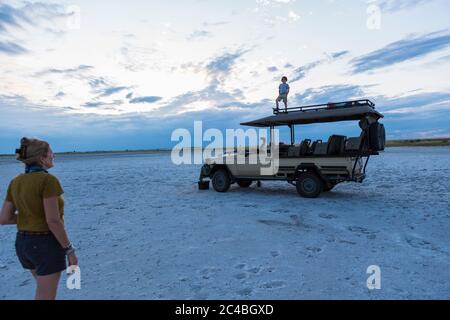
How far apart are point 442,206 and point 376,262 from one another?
506 centimetres

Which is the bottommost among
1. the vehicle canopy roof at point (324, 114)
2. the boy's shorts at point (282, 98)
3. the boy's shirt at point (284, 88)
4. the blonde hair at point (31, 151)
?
Answer: the blonde hair at point (31, 151)

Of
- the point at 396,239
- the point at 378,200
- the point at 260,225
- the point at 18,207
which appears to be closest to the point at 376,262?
the point at 396,239

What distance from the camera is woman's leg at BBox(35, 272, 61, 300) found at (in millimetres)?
2693

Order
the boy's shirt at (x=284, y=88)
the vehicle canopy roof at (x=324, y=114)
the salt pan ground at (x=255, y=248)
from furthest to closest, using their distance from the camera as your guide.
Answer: the boy's shirt at (x=284, y=88), the vehicle canopy roof at (x=324, y=114), the salt pan ground at (x=255, y=248)

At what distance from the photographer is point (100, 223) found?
7387 mm

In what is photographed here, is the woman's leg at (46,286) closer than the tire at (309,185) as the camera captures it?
Yes

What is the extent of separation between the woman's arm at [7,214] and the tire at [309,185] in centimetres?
850

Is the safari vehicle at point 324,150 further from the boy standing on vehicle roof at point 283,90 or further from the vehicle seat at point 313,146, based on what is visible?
the boy standing on vehicle roof at point 283,90

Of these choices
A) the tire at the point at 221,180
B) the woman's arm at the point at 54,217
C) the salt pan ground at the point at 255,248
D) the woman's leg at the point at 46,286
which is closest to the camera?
the woman's arm at the point at 54,217

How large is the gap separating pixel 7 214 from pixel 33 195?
46 cm

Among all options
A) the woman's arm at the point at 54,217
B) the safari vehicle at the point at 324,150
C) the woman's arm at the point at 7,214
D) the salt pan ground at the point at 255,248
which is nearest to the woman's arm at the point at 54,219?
the woman's arm at the point at 54,217

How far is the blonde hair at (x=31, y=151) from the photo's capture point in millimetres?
2604

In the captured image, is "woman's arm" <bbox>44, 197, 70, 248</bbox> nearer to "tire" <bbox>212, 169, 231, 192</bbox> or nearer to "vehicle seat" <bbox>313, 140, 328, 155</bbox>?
"vehicle seat" <bbox>313, 140, 328, 155</bbox>

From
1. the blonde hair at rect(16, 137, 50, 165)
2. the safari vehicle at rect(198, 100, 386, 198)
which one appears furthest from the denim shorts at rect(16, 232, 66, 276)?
the safari vehicle at rect(198, 100, 386, 198)
